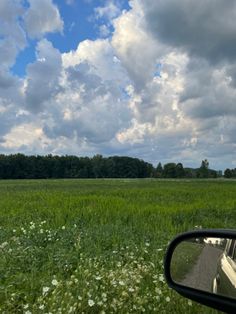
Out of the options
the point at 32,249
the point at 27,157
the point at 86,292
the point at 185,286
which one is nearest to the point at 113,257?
the point at 32,249

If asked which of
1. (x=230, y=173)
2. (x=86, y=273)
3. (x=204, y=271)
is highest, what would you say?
(x=230, y=173)

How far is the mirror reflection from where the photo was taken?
2.08 meters

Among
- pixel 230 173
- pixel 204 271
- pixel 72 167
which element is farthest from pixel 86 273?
pixel 72 167

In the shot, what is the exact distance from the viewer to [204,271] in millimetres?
2406

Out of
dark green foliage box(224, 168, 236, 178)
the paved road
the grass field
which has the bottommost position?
the grass field

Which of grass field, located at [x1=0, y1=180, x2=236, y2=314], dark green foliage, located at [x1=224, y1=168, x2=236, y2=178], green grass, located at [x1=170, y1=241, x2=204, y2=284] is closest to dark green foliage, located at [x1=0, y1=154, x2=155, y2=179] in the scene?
dark green foliage, located at [x1=224, y1=168, x2=236, y2=178]

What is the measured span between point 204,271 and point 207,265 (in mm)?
51

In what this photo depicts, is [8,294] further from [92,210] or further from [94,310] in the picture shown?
[92,210]

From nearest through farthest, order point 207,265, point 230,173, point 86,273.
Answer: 1. point 207,265
2. point 86,273
3. point 230,173

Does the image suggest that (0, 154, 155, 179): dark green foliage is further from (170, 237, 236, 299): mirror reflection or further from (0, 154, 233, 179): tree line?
(170, 237, 236, 299): mirror reflection

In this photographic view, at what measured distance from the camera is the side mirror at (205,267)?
2.04m

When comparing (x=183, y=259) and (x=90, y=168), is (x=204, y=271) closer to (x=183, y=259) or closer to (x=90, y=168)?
(x=183, y=259)

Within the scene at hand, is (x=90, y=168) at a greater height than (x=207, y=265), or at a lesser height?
greater

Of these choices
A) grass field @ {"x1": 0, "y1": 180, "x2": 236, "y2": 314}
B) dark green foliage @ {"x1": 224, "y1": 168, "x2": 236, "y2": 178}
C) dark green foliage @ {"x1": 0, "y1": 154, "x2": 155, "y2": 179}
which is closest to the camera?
grass field @ {"x1": 0, "y1": 180, "x2": 236, "y2": 314}
